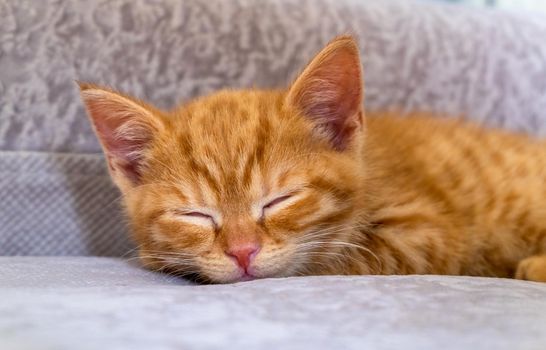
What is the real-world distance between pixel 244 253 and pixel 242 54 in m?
0.80

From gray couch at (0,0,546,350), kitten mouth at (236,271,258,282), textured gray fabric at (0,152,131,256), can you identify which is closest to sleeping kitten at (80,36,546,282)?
kitten mouth at (236,271,258,282)

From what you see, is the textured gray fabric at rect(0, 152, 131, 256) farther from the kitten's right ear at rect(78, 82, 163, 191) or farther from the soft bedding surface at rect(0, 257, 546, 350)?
the soft bedding surface at rect(0, 257, 546, 350)

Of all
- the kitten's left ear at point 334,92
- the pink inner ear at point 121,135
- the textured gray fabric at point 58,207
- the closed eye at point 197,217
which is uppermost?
Result: the kitten's left ear at point 334,92

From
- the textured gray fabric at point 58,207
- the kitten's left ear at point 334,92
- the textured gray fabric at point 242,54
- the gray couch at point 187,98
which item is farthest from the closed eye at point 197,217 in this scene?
the textured gray fabric at point 242,54

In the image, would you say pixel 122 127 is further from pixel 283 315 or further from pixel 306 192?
pixel 283 315

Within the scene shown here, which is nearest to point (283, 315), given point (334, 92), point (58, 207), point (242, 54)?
point (334, 92)

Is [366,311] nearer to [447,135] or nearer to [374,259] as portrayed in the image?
[374,259]

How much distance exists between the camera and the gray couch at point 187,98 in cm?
71

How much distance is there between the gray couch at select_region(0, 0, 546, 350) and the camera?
27.9 inches

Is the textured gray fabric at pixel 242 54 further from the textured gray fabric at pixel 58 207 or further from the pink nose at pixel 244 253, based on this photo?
the pink nose at pixel 244 253

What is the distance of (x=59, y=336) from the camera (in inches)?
26.1

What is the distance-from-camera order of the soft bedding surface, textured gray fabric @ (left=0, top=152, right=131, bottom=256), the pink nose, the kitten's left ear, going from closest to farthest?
the soft bedding surface → the pink nose → the kitten's left ear → textured gray fabric @ (left=0, top=152, right=131, bottom=256)

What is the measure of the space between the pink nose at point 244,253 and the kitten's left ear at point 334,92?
0.29m

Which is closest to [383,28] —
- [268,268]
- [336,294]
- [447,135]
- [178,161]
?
[447,135]
